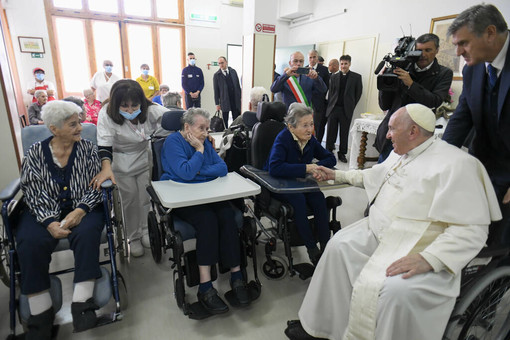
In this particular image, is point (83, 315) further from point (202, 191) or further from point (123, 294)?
point (202, 191)

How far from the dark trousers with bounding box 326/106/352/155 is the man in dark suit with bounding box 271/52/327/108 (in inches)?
33.3

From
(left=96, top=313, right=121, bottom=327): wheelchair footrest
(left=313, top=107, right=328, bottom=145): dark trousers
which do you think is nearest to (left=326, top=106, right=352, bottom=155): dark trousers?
(left=313, top=107, right=328, bottom=145): dark trousers

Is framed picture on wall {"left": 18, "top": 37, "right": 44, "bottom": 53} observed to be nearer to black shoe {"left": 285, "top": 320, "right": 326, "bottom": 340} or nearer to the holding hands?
the holding hands

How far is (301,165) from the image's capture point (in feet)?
6.83

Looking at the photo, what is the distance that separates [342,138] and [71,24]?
6.50 metres

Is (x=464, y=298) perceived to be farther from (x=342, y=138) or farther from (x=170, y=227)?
(x=342, y=138)

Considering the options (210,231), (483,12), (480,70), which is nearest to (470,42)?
(483,12)

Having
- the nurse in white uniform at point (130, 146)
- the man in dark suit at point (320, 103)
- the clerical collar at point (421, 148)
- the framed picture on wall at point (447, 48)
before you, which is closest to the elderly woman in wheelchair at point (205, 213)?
the nurse in white uniform at point (130, 146)

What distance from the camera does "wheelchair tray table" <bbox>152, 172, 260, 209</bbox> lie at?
1660mm

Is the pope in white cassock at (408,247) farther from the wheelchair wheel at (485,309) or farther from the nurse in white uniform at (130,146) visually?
the nurse in white uniform at (130,146)

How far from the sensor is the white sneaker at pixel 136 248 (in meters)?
2.44

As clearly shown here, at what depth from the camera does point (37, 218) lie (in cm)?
169

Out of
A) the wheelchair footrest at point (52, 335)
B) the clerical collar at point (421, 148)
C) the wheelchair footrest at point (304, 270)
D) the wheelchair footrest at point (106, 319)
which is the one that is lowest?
the wheelchair footrest at point (52, 335)

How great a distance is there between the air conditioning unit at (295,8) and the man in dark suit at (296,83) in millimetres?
2860
